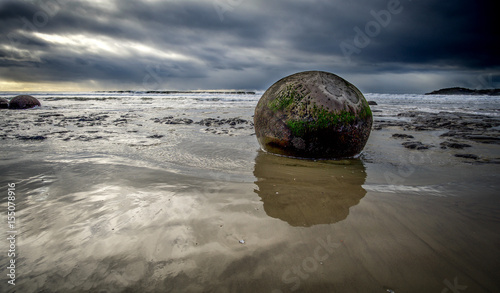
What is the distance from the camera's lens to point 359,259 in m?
1.40

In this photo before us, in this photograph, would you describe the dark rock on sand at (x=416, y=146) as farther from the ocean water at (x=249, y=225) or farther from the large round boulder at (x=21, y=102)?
the large round boulder at (x=21, y=102)

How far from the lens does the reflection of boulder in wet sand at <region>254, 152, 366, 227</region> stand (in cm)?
192

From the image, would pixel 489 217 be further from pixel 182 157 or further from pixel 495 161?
pixel 182 157

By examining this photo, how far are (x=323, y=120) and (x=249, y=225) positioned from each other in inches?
80.6

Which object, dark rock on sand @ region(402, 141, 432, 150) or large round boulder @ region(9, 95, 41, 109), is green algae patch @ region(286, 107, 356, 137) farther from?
large round boulder @ region(9, 95, 41, 109)

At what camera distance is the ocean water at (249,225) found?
4.14 ft

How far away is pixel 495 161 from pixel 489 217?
217cm

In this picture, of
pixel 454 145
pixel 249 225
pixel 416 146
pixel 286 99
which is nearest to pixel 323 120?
pixel 286 99

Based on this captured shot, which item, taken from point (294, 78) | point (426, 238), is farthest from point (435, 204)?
point (294, 78)

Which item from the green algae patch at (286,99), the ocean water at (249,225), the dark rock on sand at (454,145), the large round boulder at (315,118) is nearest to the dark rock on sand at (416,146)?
the dark rock on sand at (454,145)

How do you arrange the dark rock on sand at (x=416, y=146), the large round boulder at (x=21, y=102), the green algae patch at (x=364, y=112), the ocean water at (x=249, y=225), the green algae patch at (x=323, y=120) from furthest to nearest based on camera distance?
the large round boulder at (x=21, y=102) < the dark rock on sand at (x=416, y=146) < the green algae patch at (x=364, y=112) < the green algae patch at (x=323, y=120) < the ocean water at (x=249, y=225)

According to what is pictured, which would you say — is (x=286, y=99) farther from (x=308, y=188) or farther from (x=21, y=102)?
(x=21, y=102)

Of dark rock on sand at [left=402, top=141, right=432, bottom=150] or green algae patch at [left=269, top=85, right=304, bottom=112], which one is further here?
dark rock on sand at [left=402, top=141, right=432, bottom=150]

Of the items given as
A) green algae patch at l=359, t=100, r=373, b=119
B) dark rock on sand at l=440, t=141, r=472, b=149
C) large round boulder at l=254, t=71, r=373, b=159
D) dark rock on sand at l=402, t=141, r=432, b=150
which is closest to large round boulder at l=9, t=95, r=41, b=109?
large round boulder at l=254, t=71, r=373, b=159
